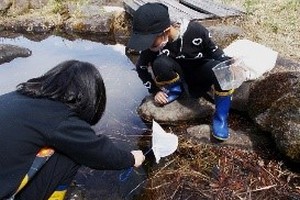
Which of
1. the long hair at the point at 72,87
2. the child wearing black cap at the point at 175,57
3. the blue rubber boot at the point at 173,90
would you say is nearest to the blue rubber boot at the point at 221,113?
the child wearing black cap at the point at 175,57

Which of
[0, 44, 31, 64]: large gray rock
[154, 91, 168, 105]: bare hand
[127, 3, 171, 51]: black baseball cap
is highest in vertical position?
[127, 3, 171, 51]: black baseball cap

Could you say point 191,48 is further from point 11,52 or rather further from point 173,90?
point 11,52

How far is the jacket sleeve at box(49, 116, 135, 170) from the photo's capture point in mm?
2395

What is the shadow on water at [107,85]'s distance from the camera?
3.43 metres

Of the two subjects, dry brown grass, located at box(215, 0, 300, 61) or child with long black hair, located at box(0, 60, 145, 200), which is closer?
child with long black hair, located at box(0, 60, 145, 200)

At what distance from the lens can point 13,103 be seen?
7.86ft

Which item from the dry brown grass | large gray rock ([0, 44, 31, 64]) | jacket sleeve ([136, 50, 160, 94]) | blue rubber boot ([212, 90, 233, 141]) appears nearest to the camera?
blue rubber boot ([212, 90, 233, 141])

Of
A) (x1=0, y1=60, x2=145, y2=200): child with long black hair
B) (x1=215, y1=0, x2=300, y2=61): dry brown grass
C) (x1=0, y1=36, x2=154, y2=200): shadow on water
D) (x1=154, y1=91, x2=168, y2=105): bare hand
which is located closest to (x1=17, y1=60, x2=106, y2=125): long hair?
(x1=0, y1=60, x2=145, y2=200): child with long black hair

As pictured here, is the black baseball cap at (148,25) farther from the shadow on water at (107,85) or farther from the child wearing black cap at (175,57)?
the shadow on water at (107,85)

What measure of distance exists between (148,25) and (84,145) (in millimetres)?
1445

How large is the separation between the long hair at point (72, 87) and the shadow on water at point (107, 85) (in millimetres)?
1069

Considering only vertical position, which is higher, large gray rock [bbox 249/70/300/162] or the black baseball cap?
the black baseball cap

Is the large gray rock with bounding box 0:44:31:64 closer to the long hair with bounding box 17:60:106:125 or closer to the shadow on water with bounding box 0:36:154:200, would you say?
the shadow on water with bounding box 0:36:154:200

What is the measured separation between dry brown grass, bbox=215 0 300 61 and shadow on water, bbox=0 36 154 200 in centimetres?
179
